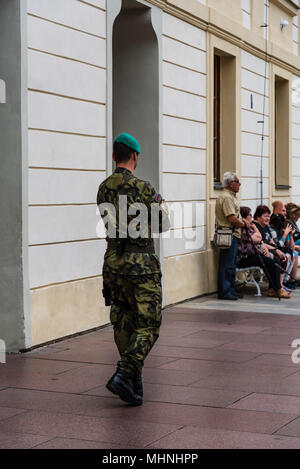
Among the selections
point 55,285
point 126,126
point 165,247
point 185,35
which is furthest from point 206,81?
point 55,285

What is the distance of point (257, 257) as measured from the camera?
12578 mm

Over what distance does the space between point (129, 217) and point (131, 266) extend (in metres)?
0.34

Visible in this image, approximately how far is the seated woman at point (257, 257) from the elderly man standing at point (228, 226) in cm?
17

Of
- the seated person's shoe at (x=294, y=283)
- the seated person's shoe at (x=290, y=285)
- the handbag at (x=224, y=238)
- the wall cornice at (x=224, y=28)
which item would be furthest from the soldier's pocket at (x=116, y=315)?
the seated person's shoe at (x=294, y=283)

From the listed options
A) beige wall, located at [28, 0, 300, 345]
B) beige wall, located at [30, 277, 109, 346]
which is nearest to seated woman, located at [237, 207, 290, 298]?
beige wall, located at [28, 0, 300, 345]

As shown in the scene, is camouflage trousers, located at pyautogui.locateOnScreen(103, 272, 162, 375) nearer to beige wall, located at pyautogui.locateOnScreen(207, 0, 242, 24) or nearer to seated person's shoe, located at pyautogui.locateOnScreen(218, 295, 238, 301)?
seated person's shoe, located at pyautogui.locateOnScreen(218, 295, 238, 301)

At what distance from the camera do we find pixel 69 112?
9.05m

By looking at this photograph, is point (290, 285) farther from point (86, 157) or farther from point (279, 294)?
point (86, 157)

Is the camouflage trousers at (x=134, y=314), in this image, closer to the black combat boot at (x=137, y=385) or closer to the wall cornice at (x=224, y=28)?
the black combat boot at (x=137, y=385)

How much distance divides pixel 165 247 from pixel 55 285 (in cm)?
299

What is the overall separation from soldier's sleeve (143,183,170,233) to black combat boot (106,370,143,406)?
1.03m

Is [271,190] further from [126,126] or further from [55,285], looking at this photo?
[55,285]

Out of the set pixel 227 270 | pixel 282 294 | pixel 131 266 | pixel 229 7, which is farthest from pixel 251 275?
pixel 131 266

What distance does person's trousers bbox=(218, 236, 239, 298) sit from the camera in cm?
1233
